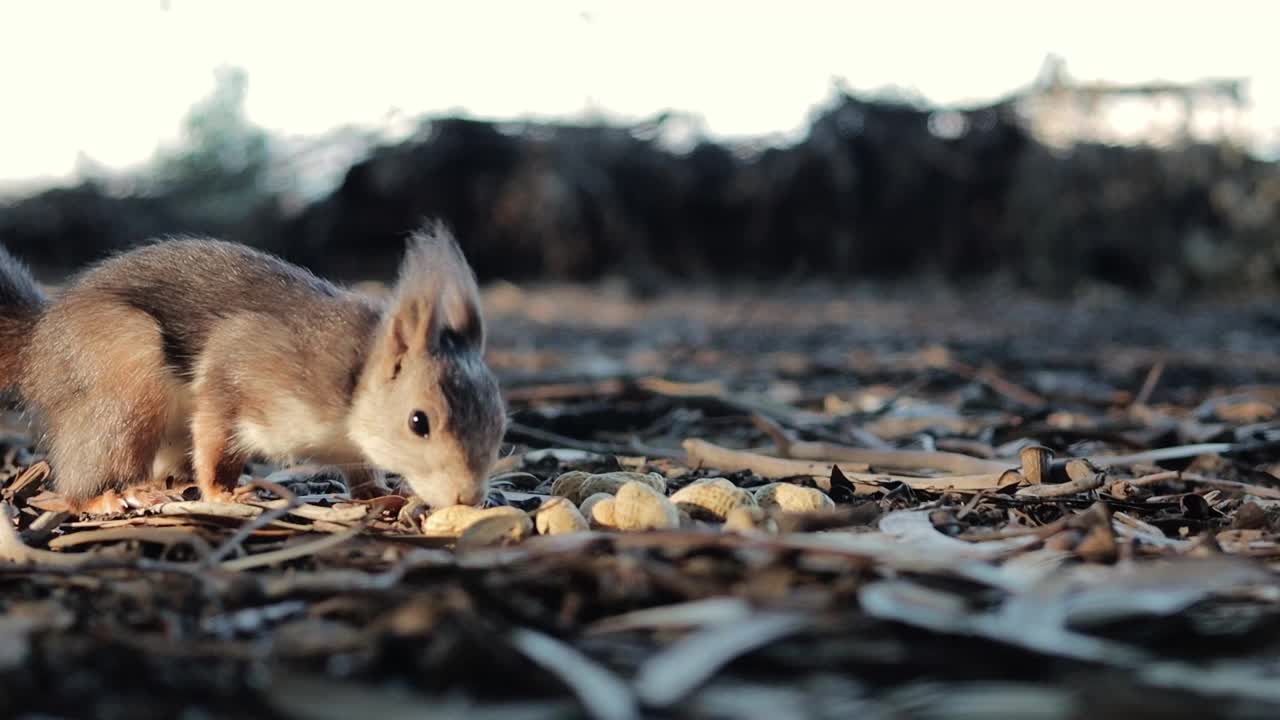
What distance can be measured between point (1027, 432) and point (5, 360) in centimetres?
244

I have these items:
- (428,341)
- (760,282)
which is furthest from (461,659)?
(760,282)

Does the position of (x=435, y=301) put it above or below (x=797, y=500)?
above

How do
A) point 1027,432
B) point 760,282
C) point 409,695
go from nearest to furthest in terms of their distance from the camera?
point 409,695 < point 1027,432 < point 760,282

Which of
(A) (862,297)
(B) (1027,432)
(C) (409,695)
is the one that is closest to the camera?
(C) (409,695)

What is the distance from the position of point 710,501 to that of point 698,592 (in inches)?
22.9

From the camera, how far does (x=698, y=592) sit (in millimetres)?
1407

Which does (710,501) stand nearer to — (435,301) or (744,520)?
(744,520)

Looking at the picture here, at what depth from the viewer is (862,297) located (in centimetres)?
913

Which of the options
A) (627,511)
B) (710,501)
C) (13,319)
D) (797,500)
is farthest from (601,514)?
(13,319)

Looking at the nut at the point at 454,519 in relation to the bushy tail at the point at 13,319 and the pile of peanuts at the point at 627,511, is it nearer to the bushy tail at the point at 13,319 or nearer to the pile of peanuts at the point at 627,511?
the pile of peanuts at the point at 627,511

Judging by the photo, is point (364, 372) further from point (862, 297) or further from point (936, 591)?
point (862, 297)

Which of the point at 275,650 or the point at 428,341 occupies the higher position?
the point at 428,341

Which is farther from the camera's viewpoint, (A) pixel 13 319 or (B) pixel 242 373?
(A) pixel 13 319

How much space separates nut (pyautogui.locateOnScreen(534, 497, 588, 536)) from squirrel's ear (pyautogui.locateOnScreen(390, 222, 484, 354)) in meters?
0.51
